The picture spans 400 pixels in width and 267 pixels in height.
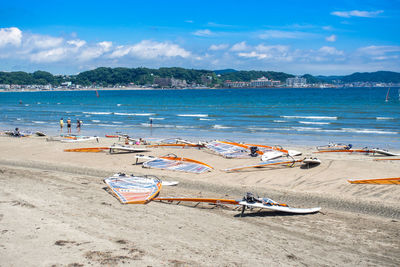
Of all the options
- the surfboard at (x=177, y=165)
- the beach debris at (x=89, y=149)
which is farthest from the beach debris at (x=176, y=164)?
the beach debris at (x=89, y=149)

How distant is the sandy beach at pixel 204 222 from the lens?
22.5 ft

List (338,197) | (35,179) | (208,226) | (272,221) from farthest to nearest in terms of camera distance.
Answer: (35,179)
(338,197)
(272,221)
(208,226)

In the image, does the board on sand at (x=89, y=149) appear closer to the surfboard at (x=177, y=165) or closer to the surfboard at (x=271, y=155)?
the surfboard at (x=177, y=165)

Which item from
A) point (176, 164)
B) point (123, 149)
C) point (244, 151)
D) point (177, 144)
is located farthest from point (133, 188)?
point (177, 144)

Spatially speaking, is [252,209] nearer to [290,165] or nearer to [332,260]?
[332,260]

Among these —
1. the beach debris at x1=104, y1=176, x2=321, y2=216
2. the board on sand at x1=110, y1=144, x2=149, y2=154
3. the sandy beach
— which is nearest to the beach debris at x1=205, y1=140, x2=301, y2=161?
the sandy beach

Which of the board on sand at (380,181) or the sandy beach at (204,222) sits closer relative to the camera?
the sandy beach at (204,222)

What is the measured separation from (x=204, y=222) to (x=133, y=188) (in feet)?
11.0

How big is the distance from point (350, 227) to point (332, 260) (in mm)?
2218

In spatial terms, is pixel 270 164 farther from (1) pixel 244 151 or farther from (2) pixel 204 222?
(2) pixel 204 222

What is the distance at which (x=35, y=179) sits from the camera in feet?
43.1

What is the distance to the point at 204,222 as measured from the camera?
29.3 ft

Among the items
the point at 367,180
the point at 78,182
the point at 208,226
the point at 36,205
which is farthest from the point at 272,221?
the point at 78,182

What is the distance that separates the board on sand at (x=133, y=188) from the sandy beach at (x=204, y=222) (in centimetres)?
→ 28
